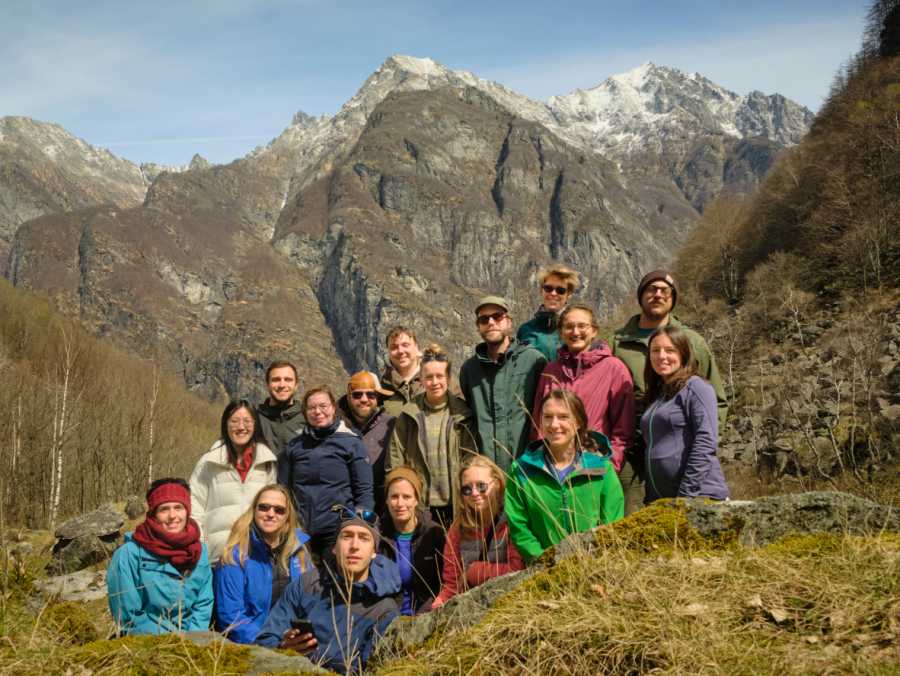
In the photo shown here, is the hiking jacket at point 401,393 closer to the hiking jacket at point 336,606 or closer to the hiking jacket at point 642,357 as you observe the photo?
the hiking jacket at point 642,357

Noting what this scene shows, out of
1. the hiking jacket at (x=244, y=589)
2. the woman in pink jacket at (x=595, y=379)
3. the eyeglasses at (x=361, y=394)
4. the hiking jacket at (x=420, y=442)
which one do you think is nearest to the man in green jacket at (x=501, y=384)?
the hiking jacket at (x=420, y=442)

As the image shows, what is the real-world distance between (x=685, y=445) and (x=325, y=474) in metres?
2.79

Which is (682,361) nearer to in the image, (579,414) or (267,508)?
(579,414)

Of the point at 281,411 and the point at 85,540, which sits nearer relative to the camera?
the point at 281,411

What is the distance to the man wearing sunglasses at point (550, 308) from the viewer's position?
5598 millimetres

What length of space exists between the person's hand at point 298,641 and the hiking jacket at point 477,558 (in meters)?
0.71

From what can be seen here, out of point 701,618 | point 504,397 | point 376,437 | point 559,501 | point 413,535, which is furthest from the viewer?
point 376,437

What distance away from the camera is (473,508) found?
4.45 m

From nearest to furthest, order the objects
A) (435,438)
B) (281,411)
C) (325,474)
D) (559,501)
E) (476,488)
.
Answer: (559,501)
(476,488)
(435,438)
(325,474)
(281,411)

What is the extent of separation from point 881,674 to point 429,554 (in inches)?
122

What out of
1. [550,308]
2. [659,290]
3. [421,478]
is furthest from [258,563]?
[659,290]

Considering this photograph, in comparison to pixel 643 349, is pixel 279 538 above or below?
below

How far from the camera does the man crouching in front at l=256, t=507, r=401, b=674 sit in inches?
160

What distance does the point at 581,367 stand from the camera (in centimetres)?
497
